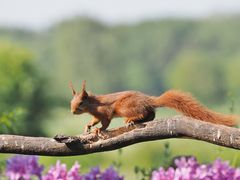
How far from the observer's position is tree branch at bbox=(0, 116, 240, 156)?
281 cm

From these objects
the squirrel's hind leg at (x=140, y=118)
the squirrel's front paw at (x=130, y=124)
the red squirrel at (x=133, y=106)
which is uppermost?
the red squirrel at (x=133, y=106)

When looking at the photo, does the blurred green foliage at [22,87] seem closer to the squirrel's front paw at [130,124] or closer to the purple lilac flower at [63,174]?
the purple lilac flower at [63,174]

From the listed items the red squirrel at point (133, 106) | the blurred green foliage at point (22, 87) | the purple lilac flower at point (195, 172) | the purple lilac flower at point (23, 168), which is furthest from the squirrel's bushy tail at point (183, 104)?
the blurred green foliage at point (22, 87)

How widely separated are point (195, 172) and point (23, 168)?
0.81 m

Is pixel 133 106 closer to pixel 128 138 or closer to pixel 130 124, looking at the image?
pixel 130 124

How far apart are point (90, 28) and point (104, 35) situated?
3.91ft

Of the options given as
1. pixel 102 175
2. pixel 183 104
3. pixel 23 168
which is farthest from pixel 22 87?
pixel 183 104

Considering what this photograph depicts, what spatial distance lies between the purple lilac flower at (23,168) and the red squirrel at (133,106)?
2.68 ft

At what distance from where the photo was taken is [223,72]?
178 feet

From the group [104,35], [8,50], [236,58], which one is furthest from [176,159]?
[104,35]

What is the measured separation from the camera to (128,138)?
9.24ft

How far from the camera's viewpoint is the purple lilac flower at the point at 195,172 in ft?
11.9

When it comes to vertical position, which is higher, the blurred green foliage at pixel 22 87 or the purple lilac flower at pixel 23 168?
the blurred green foliage at pixel 22 87

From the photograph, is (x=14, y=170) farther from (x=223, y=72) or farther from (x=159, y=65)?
(x=159, y=65)
